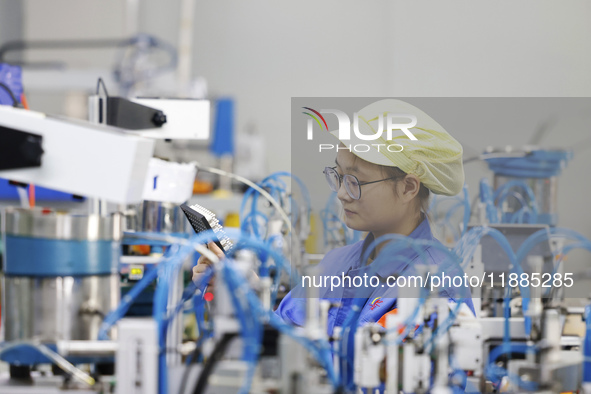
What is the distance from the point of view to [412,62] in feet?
8.89

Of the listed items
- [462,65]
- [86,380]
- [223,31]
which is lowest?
A: [86,380]

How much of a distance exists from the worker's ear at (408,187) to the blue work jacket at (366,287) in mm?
87

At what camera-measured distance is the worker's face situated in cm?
175

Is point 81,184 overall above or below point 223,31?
below

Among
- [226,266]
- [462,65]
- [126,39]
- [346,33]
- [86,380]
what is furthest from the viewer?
[126,39]

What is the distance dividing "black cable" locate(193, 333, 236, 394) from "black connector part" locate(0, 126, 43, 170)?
485 mm

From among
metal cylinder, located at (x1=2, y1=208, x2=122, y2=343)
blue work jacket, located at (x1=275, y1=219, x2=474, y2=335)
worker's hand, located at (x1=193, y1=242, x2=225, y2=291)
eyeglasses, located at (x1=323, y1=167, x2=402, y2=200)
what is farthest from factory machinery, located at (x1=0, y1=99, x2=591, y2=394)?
eyeglasses, located at (x1=323, y1=167, x2=402, y2=200)

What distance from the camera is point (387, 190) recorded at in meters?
1.75

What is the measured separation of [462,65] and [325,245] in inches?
36.6

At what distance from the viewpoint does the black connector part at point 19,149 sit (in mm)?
1113

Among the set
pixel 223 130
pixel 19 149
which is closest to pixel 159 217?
pixel 19 149

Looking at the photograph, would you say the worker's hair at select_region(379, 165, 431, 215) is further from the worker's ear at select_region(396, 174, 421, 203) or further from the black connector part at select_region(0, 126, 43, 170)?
Result: the black connector part at select_region(0, 126, 43, 170)

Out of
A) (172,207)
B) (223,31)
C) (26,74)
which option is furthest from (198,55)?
(172,207)

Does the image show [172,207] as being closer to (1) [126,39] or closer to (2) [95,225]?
(2) [95,225]
